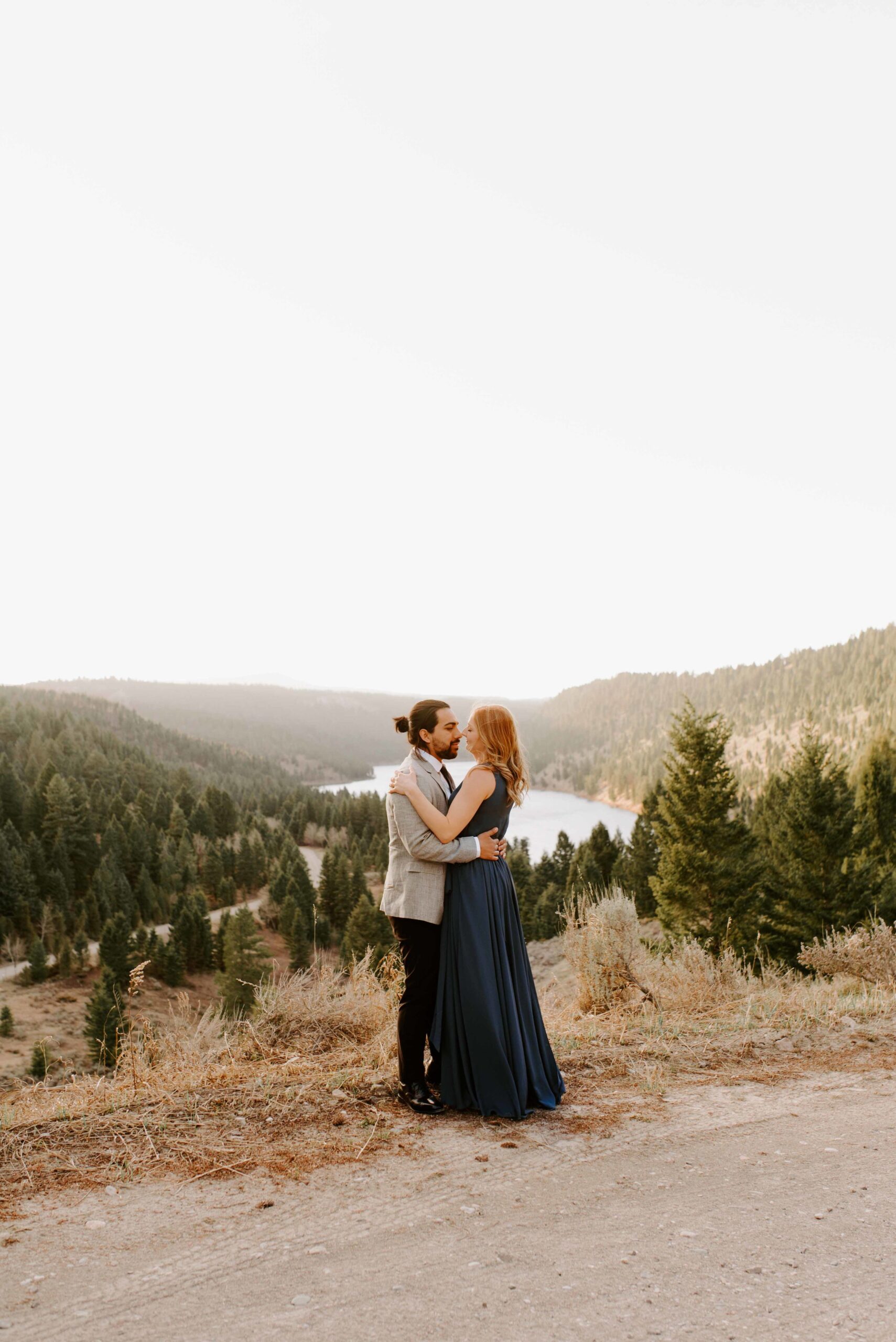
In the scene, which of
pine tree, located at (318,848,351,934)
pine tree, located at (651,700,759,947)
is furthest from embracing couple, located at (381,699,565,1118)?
pine tree, located at (318,848,351,934)

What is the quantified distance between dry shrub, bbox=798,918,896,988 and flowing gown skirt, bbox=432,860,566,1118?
5.42 m

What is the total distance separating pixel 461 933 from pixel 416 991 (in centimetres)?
43

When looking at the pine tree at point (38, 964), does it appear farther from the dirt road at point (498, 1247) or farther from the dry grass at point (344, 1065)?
the dirt road at point (498, 1247)

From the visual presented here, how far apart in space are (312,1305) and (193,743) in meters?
173

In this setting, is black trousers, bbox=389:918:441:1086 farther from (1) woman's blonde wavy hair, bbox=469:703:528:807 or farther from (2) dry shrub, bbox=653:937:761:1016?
(2) dry shrub, bbox=653:937:761:1016

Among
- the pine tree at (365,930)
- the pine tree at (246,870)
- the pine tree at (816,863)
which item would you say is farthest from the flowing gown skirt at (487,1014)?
the pine tree at (246,870)

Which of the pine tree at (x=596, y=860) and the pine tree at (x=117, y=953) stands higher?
the pine tree at (x=596, y=860)

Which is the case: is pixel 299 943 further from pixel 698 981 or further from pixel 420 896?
pixel 420 896

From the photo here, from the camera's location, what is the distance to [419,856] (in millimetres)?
4762

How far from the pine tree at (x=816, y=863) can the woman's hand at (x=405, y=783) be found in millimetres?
27738

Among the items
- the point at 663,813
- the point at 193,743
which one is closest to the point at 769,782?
the point at 663,813

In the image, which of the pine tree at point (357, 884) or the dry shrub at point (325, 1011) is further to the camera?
the pine tree at point (357, 884)

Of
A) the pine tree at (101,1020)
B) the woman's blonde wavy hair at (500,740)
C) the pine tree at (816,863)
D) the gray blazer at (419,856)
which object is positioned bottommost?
the pine tree at (101,1020)

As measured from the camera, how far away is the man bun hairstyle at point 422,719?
486 cm
